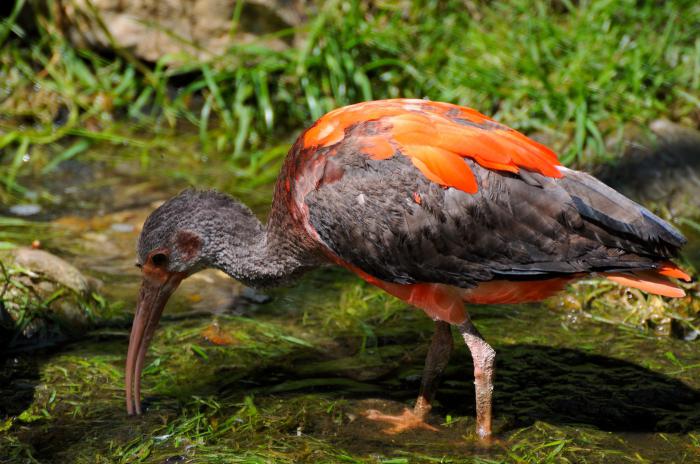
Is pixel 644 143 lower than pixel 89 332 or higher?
higher

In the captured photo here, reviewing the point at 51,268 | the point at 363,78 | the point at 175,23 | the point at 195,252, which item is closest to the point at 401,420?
the point at 195,252

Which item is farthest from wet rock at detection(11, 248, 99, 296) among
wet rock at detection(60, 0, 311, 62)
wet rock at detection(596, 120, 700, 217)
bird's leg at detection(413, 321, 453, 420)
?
wet rock at detection(596, 120, 700, 217)

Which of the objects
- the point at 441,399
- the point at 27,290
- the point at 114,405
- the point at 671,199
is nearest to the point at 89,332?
the point at 27,290

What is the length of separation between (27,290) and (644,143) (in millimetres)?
4515

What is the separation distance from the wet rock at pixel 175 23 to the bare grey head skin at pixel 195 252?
3950mm

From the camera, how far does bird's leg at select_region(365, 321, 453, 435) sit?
5055 mm

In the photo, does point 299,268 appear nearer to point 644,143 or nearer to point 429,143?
point 429,143

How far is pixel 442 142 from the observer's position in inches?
182

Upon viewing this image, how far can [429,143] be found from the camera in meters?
4.62

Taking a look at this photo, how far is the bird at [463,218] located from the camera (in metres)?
4.55

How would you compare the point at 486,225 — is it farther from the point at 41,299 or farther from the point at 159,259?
the point at 41,299

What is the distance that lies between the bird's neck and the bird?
0.26 metres

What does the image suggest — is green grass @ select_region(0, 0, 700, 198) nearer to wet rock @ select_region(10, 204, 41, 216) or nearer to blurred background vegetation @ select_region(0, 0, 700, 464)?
blurred background vegetation @ select_region(0, 0, 700, 464)

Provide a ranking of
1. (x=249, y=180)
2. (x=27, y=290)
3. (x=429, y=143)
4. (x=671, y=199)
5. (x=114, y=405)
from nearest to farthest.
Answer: (x=429, y=143) < (x=114, y=405) < (x=27, y=290) < (x=671, y=199) < (x=249, y=180)
